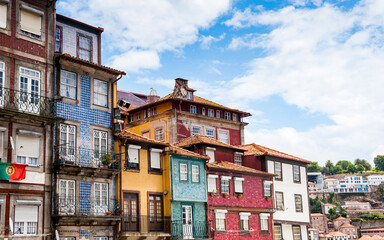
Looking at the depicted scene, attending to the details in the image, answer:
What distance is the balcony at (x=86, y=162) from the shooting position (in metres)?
30.1

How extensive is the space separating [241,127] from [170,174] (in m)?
22.4

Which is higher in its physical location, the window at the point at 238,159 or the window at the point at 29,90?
the window at the point at 29,90

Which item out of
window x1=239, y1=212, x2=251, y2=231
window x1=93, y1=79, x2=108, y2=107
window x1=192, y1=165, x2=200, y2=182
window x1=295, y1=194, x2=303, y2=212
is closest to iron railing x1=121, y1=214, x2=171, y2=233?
window x1=192, y1=165, x2=200, y2=182

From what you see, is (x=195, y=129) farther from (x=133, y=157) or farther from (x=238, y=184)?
(x=133, y=157)

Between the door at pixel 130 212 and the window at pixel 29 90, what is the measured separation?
866 centimetres

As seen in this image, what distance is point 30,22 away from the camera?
30.1 metres

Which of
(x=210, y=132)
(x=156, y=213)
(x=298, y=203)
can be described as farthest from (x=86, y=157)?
(x=298, y=203)

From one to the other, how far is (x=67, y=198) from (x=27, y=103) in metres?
5.66

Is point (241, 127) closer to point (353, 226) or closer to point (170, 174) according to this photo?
point (170, 174)

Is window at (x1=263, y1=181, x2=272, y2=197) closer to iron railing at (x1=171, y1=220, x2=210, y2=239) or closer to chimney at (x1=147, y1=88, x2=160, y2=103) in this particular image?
iron railing at (x1=171, y1=220, x2=210, y2=239)

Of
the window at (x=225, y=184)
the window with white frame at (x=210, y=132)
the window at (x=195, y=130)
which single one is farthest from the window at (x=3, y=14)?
the window with white frame at (x=210, y=132)

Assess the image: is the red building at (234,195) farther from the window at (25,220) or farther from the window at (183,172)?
the window at (25,220)

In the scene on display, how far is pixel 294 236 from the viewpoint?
163ft

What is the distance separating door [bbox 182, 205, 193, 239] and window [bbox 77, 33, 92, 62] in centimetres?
1233
